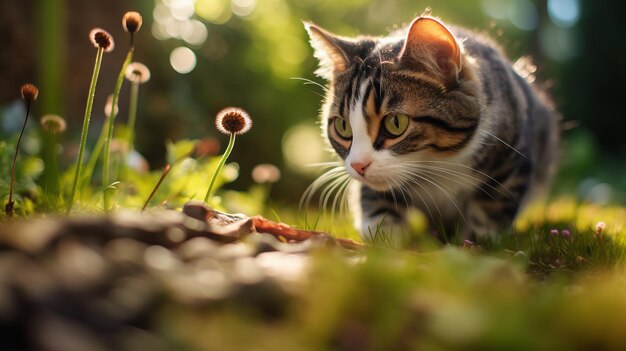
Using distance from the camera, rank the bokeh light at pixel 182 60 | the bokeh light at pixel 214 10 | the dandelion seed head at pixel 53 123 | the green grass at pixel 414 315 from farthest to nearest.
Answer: the bokeh light at pixel 214 10, the bokeh light at pixel 182 60, the dandelion seed head at pixel 53 123, the green grass at pixel 414 315

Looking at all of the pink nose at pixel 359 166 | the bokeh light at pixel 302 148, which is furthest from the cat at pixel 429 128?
the bokeh light at pixel 302 148

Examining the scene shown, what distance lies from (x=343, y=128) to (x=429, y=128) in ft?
1.17

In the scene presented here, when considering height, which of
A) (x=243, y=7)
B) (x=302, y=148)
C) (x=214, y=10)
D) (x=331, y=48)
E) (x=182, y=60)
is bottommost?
(x=302, y=148)

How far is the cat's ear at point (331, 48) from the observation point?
2191 mm

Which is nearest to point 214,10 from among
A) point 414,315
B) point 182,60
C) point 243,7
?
point 243,7

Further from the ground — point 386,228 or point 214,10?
point 214,10

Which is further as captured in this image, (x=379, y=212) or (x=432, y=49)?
(x=379, y=212)

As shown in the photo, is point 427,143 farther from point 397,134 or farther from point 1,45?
point 1,45

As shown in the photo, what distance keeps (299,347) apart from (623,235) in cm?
151

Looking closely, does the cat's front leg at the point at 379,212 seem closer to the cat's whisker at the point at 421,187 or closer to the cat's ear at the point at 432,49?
the cat's whisker at the point at 421,187

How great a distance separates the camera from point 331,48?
2232mm

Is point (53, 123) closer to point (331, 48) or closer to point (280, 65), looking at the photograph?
point (331, 48)

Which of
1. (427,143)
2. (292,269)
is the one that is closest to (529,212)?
(427,143)

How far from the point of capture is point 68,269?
78 cm
